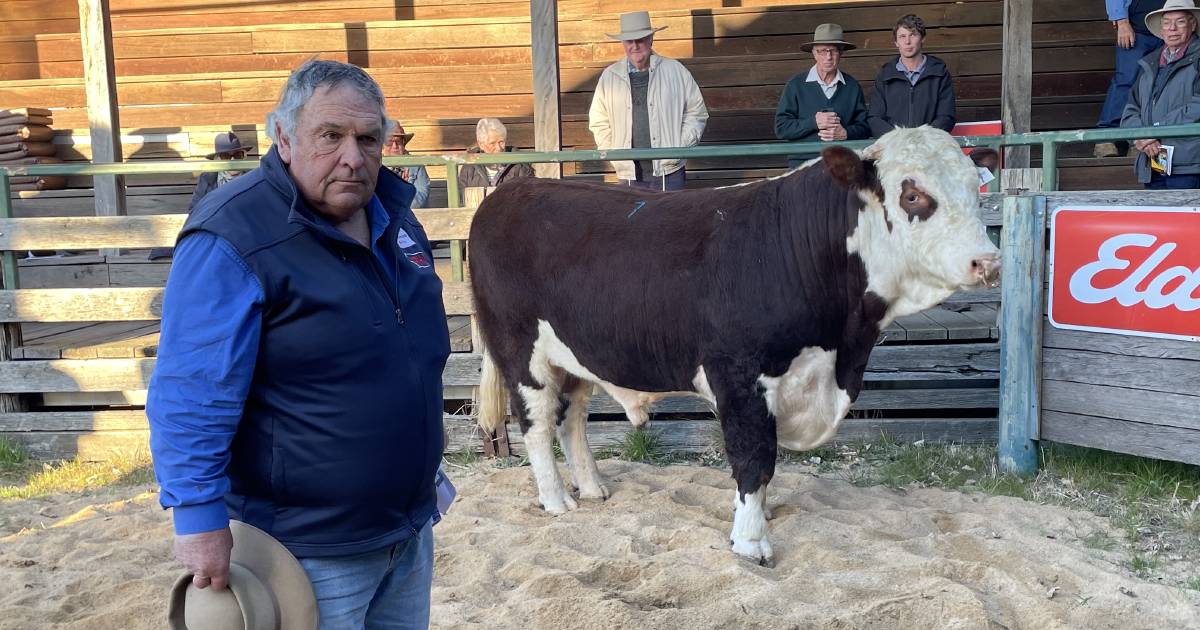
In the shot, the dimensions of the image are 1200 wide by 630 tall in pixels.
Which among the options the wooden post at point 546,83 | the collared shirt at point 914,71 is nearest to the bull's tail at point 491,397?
the wooden post at point 546,83

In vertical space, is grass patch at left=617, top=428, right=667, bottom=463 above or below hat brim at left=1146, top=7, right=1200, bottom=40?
below

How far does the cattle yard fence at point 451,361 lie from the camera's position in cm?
579

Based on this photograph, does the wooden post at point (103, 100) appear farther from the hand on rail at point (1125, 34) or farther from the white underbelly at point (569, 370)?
the hand on rail at point (1125, 34)

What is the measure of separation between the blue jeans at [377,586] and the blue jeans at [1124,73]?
6496 millimetres

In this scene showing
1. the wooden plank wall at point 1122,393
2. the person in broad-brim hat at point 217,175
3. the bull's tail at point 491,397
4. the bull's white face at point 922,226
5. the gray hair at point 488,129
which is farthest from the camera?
the person in broad-brim hat at point 217,175

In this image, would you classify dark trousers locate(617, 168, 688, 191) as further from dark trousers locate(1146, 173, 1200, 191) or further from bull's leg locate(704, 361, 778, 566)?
dark trousers locate(1146, 173, 1200, 191)

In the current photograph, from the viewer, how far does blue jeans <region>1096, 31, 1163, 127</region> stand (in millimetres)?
7348

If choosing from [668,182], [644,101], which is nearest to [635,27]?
[644,101]

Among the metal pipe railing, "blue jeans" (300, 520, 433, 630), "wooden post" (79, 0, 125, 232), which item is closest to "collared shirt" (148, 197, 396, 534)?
"blue jeans" (300, 520, 433, 630)

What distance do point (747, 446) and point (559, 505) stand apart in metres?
1.12

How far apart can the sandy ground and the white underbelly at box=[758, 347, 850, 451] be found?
0.46m

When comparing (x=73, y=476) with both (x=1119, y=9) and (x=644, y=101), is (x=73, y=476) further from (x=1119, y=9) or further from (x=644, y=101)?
(x=1119, y=9)

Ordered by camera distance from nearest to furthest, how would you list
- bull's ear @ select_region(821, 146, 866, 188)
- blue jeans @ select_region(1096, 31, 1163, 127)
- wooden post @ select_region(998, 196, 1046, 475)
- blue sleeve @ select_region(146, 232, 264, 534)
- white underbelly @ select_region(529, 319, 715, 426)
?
blue sleeve @ select_region(146, 232, 264, 534), bull's ear @ select_region(821, 146, 866, 188), white underbelly @ select_region(529, 319, 715, 426), wooden post @ select_region(998, 196, 1046, 475), blue jeans @ select_region(1096, 31, 1163, 127)

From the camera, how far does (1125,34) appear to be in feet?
24.2
